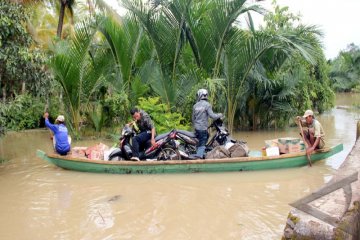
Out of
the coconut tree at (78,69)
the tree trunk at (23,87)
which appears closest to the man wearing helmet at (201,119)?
the tree trunk at (23,87)

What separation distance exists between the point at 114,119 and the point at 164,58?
115 inches

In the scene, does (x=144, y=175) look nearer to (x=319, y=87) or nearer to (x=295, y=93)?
(x=295, y=93)

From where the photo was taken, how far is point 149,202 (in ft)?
20.4

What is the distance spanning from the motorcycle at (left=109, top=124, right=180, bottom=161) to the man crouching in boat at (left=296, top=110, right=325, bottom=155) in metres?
2.60

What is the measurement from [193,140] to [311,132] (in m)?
2.35

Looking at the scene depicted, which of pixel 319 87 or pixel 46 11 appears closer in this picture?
pixel 319 87

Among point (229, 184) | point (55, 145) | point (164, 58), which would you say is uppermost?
point (164, 58)

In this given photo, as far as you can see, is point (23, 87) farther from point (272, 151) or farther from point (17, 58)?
point (272, 151)

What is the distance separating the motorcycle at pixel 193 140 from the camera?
26.6 ft

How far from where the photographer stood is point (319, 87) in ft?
57.2

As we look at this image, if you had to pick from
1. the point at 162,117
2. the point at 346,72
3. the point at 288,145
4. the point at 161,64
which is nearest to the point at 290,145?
the point at 288,145

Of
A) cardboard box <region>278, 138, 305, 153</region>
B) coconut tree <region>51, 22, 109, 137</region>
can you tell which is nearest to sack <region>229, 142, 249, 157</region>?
cardboard box <region>278, 138, 305, 153</region>

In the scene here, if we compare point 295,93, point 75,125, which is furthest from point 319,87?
point 75,125

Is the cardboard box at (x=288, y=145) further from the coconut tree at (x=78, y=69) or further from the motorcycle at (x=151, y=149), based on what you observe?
the coconut tree at (x=78, y=69)
